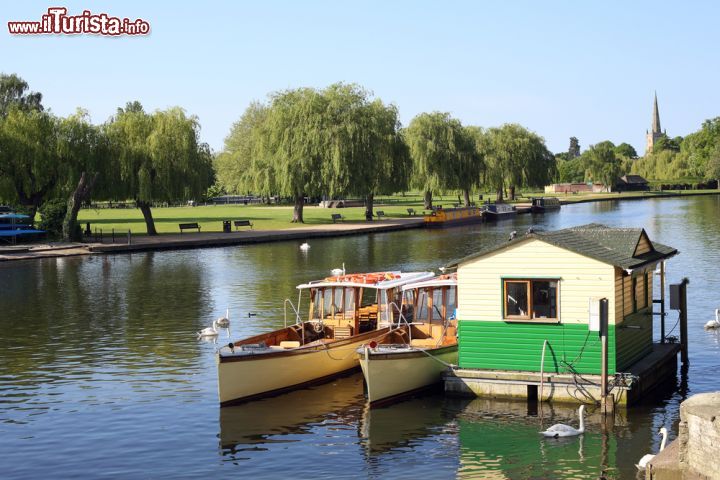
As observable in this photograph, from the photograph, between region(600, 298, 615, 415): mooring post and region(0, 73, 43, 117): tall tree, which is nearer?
region(600, 298, 615, 415): mooring post

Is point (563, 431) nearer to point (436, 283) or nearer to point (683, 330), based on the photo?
point (436, 283)

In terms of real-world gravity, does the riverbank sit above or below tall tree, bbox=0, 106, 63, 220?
below

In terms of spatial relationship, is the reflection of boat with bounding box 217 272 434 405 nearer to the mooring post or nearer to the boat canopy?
the boat canopy

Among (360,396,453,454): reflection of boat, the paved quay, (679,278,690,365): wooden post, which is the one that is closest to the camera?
(360,396,453,454): reflection of boat

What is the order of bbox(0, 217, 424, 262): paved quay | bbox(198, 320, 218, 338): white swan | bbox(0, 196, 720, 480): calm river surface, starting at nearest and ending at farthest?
bbox(0, 196, 720, 480): calm river surface, bbox(198, 320, 218, 338): white swan, bbox(0, 217, 424, 262): paved quay

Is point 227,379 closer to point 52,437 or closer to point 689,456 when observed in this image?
point 52,437

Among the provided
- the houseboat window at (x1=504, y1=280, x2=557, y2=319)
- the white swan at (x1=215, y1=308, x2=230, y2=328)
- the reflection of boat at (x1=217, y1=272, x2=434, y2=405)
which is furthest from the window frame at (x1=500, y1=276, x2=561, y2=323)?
the white swan at (x1=215, y1=308, x2=230, y2=328)

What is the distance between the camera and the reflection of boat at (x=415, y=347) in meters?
25.6

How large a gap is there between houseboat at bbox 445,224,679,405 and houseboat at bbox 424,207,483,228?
76791mm

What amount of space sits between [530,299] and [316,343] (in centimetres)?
710

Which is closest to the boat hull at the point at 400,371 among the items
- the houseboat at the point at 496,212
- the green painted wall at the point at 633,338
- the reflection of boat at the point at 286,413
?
the reflection of boat at the point at 286,413

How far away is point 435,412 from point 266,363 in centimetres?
494

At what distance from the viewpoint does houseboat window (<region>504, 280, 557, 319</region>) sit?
24766mm

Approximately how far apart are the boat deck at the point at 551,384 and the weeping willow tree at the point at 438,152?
314 feet
